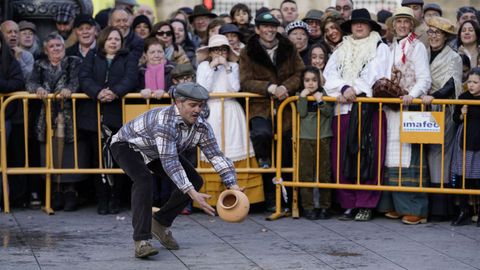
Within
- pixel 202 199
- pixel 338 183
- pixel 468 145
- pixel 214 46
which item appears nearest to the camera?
pixel 202 199

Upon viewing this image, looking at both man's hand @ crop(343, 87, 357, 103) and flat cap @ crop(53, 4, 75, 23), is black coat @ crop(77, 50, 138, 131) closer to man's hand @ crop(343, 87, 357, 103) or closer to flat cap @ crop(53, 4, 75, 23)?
flat cap @ crop(53, 4, 75, 23)

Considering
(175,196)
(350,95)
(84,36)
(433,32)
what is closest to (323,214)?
(350,95)

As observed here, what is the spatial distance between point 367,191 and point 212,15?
358 cm

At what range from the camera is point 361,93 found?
36.5 ft

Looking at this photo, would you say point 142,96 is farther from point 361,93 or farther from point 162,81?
point 361,93

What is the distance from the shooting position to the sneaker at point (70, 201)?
11.6m

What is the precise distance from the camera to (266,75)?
11.3 meters

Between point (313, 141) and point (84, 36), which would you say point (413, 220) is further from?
point (84, 36)

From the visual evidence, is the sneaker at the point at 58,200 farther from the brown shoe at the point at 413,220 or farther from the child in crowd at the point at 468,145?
the child in crowd at the point at 468,145

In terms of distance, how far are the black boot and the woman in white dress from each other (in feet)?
6.67

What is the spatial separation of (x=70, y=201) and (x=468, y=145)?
417 centimetres

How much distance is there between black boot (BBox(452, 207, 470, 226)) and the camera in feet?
35.6

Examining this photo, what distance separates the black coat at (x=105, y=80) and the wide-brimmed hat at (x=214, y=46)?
692 mm

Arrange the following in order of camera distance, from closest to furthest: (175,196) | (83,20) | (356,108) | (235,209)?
(235,209) < (175,196) < (356,108) < (83,20)
